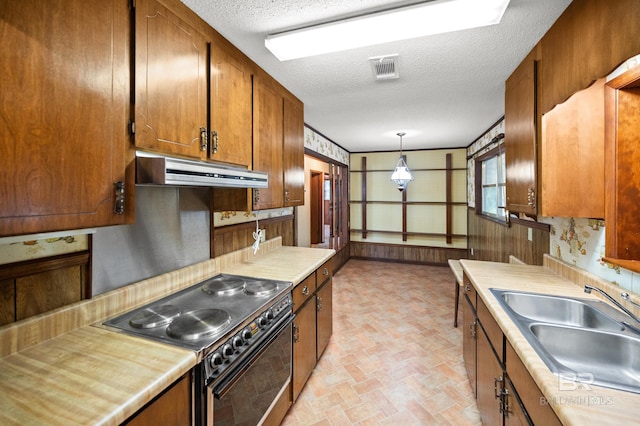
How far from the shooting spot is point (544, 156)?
146cm

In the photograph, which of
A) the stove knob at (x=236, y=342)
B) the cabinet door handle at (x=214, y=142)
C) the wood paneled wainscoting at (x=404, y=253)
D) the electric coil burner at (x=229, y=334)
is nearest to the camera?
the electric coil burner at (x=229, y=334)

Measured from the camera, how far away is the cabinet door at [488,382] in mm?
1359

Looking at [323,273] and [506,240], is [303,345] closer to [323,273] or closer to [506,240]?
[323,273]

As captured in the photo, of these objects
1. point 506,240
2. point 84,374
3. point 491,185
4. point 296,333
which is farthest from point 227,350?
point 491,185

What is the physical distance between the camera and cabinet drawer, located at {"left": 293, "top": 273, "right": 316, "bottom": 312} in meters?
1.88

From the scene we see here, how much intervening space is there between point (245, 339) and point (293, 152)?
1801 millimetres

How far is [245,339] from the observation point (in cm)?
130

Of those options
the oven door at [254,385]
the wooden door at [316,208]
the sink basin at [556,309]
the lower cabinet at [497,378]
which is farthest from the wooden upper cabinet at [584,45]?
the wooden door at [316,208]

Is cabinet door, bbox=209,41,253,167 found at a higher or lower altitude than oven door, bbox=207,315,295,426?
higher

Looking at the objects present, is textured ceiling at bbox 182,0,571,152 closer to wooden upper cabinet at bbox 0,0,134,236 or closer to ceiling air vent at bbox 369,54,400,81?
ceiling air vent at bbox 369,54,400,81

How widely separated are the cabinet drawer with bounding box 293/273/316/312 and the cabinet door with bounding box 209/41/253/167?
951 mm

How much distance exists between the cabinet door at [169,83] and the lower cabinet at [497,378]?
1.79 m

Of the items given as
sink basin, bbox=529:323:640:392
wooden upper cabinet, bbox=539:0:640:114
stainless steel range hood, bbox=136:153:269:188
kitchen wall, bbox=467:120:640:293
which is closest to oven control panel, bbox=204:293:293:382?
stainless steel range hood, bbox=136:153:269:188

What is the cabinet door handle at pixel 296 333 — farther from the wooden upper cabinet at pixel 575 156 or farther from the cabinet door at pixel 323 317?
the wooden upper cabinet at pixel 575 156
